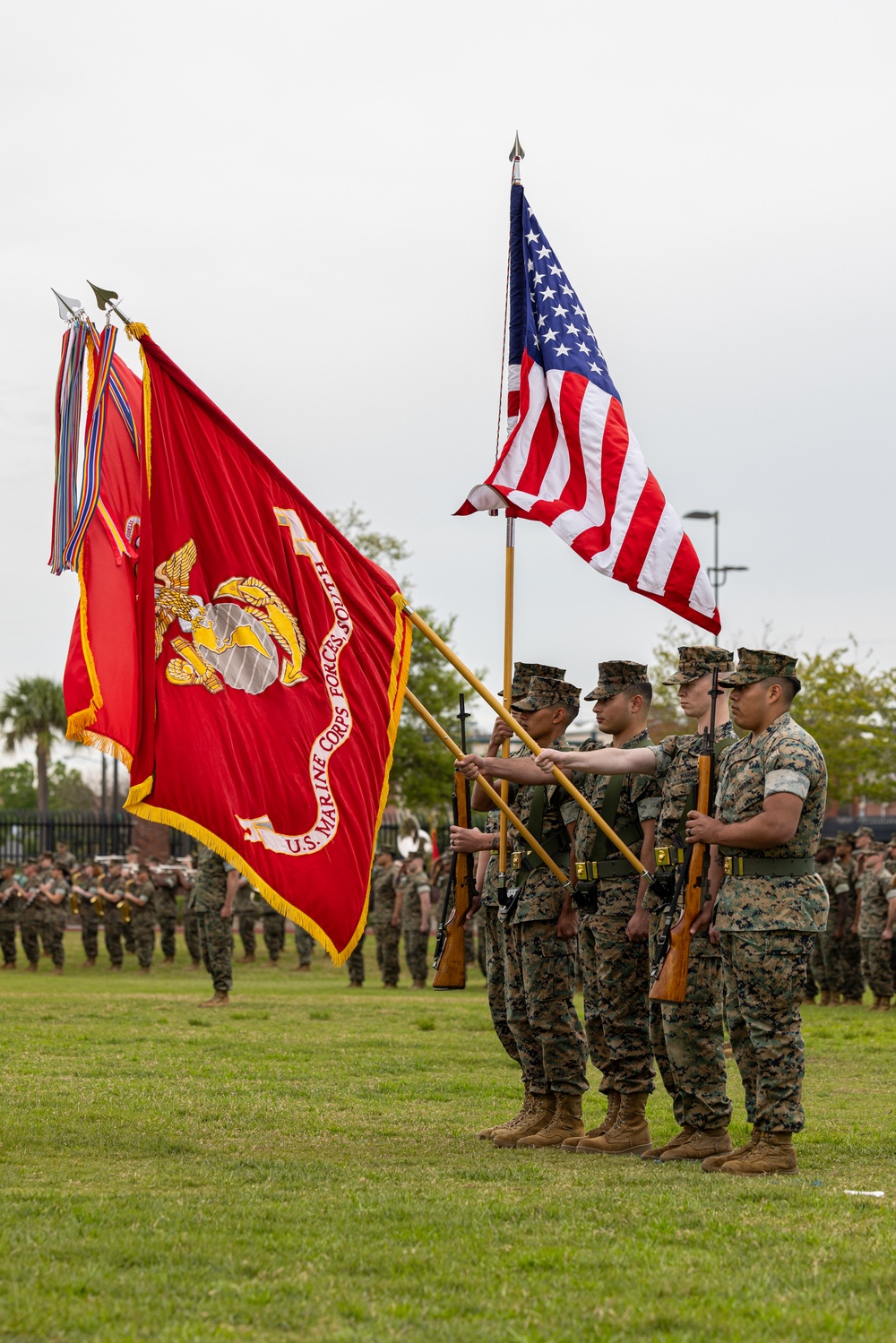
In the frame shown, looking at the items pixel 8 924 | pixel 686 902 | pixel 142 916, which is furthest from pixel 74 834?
pixel 686 902

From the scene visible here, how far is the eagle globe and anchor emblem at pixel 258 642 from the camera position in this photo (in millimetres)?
7828

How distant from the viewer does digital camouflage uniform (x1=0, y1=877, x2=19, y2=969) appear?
27.1m

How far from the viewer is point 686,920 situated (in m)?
7.61

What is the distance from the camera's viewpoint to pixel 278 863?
24.8 feet

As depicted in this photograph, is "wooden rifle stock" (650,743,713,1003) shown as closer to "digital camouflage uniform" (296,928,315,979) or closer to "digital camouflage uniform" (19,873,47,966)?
"digital camouflage uniform" (296,928,315,979)

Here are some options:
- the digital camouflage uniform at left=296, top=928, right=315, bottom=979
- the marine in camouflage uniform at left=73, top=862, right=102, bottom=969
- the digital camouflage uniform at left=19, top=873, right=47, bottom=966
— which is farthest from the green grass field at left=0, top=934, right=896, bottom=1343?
the marine in camouflage uniform at left=73, top=862, right=102, bottom=969

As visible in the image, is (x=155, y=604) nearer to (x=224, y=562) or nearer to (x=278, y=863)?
(x=224, y=562)

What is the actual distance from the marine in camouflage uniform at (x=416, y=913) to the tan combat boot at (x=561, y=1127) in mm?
13742

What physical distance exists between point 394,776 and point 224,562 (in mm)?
31314

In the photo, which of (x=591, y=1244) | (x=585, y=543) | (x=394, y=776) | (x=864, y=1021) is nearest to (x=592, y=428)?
(x=585, y=543)

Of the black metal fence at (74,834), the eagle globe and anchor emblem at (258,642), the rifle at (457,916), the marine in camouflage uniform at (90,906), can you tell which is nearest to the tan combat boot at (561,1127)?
the rifle at (457,916)

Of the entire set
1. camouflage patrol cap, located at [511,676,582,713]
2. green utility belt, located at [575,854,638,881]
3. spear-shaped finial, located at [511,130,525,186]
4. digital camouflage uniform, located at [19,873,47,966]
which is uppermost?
spear-shaped finial, located at [511,130,525,186]

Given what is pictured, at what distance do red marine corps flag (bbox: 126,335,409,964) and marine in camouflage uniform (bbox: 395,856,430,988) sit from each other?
14.3 metres

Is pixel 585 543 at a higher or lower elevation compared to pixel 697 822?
higher
